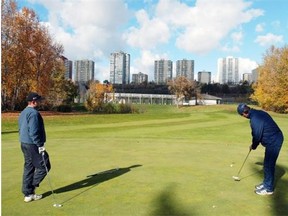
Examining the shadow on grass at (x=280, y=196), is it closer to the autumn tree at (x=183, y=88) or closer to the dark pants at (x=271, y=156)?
the dark pants at (x=271, y=156)

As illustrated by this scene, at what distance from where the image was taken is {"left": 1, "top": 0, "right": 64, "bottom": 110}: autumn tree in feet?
146

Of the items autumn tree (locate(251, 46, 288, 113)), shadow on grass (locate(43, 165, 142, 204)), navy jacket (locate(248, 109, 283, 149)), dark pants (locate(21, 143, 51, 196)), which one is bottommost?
shadow on grass (locate(43, 165, 142, 204))

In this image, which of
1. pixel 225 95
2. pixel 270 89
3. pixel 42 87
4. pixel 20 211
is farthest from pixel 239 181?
pixel 225 95

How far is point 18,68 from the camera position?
46.9 meters

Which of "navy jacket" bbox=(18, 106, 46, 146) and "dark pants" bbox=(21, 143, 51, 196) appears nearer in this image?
"navy jacket" bbox=(18, 106, 46, 146)

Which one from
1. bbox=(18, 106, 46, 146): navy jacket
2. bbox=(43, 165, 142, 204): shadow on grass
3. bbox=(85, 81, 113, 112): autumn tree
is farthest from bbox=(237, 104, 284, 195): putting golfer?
bbox=(85, 81, 113, 112): autumn tree

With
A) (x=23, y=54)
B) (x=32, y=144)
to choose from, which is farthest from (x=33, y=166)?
(x=23, y=54)

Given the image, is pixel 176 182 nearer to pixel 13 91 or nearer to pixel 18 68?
pixel 18 68

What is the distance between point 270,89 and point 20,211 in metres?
67.9

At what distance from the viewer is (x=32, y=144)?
25.3 ft

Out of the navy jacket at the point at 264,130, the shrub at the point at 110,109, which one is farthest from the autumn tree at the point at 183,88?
the navy jacket at the point at 264,130

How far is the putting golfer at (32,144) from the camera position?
7.52m

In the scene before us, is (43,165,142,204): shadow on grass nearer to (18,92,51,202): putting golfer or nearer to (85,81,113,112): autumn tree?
(18,92,51,202): putting golfer

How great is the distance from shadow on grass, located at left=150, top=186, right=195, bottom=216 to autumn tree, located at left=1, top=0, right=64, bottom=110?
39.2 metres
